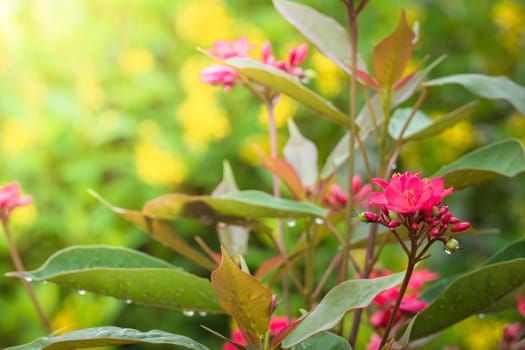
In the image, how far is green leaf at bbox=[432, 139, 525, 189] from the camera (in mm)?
691

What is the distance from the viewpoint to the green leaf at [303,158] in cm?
84

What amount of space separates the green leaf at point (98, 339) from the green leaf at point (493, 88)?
32 cm

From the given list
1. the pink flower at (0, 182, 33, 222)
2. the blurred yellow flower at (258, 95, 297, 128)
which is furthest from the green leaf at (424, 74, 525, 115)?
the blurred yellow flower at (258, 95, 297, 128)

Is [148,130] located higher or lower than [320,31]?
lower

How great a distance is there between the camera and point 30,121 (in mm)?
2221

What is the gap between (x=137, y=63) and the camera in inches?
90.0

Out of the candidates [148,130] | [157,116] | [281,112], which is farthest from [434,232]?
[157,116]

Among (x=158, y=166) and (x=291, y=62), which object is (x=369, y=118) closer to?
(x=291, y=62)

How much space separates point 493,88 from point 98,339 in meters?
0.39

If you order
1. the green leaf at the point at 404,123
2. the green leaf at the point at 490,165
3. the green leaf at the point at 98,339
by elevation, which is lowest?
the green leaf at the point at 98,339

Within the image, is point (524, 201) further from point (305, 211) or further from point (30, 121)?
point (305, 211)

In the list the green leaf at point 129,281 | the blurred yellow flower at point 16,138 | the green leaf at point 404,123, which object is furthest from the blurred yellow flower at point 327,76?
the green leaf at point 129,281

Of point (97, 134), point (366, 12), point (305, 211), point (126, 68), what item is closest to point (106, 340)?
point (305, 211)

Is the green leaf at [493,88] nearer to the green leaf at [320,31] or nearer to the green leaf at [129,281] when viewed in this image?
Answer: the green leaf at [320,31]
